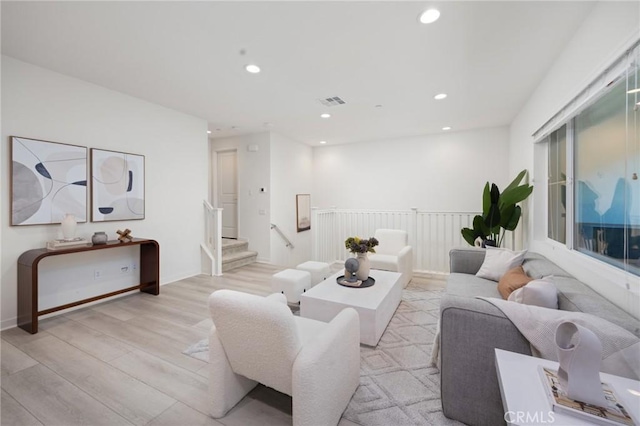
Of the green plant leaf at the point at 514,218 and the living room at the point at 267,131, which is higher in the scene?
the living room at the point at 267,131

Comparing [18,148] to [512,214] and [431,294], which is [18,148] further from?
[512,214]

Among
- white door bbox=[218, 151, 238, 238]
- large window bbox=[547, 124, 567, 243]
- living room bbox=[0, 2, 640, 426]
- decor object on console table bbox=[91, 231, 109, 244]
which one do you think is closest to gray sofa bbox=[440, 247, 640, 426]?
living room bbox=[0, 2, 640, 426]

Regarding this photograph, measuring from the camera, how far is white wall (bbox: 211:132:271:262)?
5.48 metres

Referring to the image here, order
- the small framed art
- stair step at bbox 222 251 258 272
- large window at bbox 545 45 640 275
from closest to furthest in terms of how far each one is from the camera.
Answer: large window at bbox 545 45 640 275, stair step at bbox 222 251 258 272, the small framed art

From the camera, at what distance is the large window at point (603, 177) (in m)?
1.52

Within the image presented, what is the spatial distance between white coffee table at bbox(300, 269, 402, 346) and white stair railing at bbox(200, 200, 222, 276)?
96.0 inches

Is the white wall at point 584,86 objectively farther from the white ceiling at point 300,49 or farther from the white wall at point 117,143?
the white wall at point 117,143

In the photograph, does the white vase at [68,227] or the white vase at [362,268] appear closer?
the white vase at [68,227]

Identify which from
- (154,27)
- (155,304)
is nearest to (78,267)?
(155,304)

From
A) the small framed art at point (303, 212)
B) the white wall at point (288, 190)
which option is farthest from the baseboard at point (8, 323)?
the small framed art at point (303, 212)

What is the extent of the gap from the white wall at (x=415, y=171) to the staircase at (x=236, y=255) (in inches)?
91.3

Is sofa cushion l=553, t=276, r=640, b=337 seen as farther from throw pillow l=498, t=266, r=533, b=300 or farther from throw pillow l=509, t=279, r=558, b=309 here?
throw pillow l=498, t=266, r=533, b=300

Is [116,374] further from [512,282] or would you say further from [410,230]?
[410,230]

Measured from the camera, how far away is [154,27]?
7.09 ft
